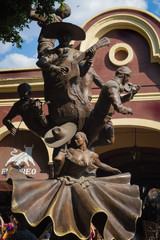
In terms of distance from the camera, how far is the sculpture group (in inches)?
134

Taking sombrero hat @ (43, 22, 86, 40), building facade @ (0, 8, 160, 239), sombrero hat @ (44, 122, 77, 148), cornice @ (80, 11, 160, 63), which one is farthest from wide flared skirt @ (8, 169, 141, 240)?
cornice @ (80, 11, 160, 63)

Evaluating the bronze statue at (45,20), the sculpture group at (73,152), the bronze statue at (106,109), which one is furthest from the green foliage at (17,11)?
the bronze statue at (106,109)

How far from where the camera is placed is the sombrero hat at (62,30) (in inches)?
166

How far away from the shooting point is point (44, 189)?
3660mm

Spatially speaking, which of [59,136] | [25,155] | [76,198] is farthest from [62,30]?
[25,155]

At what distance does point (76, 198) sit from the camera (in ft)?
11.6

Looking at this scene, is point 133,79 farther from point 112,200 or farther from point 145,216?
point 112,200

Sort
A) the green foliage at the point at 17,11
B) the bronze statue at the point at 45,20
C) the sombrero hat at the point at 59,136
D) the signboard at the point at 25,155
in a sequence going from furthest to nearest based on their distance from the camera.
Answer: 1. the signboard at the point at 25,155
2. the green foliage at the point at 17,11
3. the bronze statue at the point at 45,20
4. the sombrero hat at the point at 59,136

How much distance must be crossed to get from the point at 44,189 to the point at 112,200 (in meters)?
0.71

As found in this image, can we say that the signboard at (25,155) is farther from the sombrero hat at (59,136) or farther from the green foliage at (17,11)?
the sombrero hat at (59,136)

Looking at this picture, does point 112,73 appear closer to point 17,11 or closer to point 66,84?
point 17,11

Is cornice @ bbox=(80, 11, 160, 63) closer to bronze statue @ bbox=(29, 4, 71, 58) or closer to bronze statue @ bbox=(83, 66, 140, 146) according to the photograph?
bronze statue @ bbox=(29, 4, 71, 58)

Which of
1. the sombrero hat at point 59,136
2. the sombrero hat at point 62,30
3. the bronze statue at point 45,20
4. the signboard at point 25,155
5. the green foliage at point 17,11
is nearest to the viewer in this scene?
the sombrero hat at point 59,136

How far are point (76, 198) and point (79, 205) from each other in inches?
4.5
